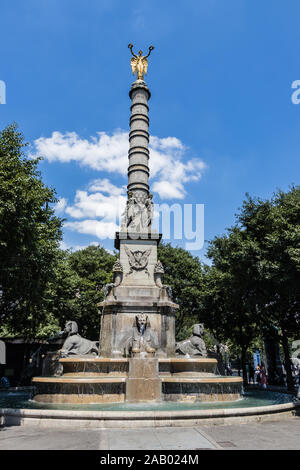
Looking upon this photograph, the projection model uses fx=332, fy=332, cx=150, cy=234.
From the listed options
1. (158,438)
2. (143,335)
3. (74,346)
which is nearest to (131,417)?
(158,438)

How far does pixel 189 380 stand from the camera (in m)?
11.7

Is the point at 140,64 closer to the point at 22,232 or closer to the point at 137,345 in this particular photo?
the point at 22,232

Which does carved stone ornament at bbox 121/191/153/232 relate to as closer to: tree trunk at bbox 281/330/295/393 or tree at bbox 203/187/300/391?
tree at bbox 203/187/300/391

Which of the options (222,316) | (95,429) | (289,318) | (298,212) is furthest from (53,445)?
(222,316)

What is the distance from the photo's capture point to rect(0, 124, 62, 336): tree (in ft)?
41.2

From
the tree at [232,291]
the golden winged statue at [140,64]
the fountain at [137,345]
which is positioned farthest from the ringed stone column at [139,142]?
the tree at [232,291]

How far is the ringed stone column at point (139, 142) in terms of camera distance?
67.2ft

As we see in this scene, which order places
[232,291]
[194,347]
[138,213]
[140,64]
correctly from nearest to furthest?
[194,347]
[138,213]
[232,291]
[140,64]

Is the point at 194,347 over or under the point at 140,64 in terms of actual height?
under

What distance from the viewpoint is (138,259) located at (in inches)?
683

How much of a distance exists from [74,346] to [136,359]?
14.6 ft

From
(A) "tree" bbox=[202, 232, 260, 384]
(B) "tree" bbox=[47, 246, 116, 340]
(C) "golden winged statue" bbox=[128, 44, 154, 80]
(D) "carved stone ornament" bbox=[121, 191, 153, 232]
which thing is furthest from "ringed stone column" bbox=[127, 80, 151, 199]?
(B) "tree" bbox=[47, 246, 116, 340]

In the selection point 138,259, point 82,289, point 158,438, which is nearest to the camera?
point 158,438

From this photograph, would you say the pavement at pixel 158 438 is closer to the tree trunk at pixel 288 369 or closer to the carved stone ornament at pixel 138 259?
the carved stone ornament at pixel 138 259
